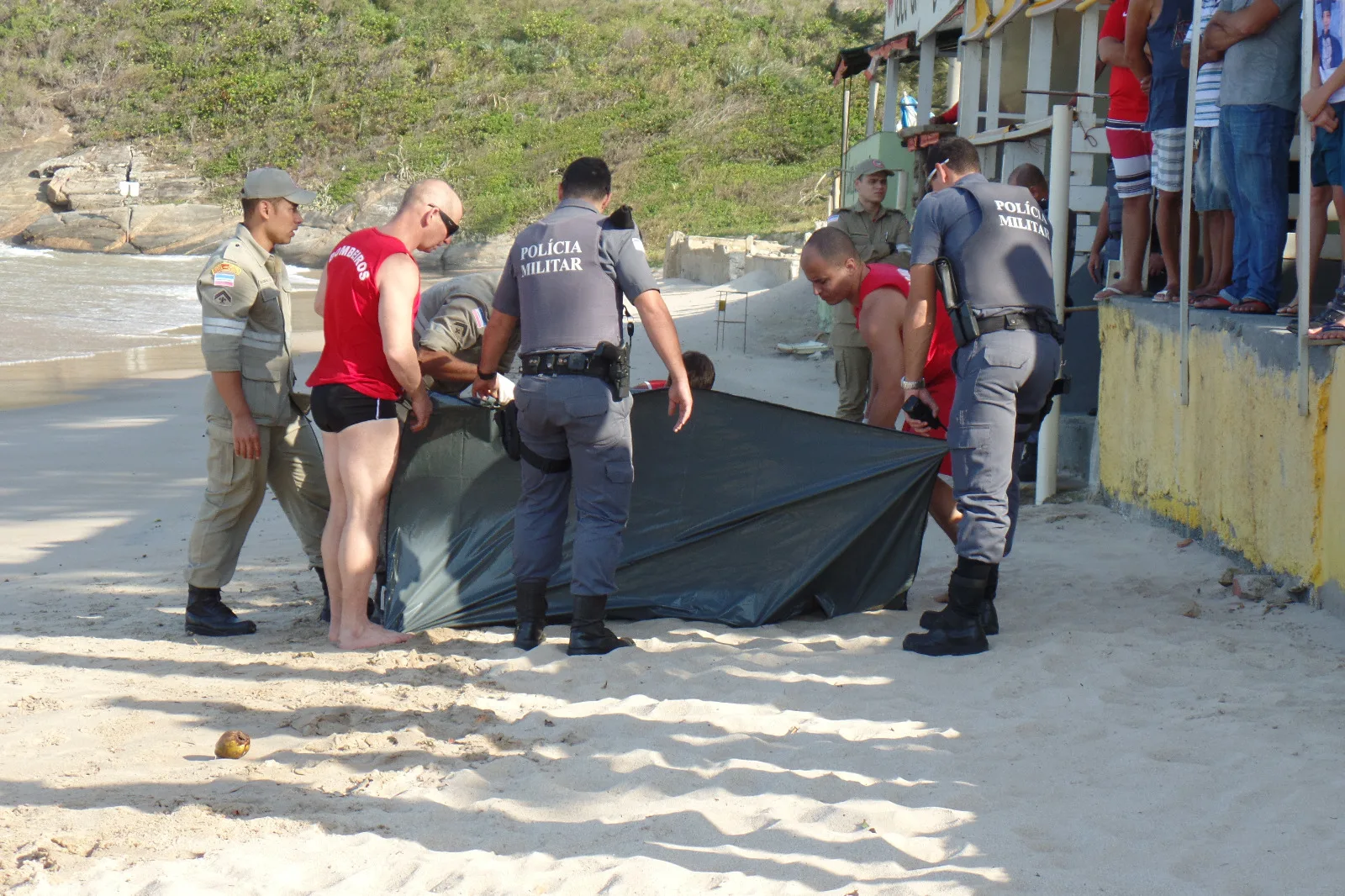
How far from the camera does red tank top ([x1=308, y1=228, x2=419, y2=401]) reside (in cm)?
445

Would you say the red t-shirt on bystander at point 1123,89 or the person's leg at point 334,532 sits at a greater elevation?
the red t-shirt on bystander at point 1123,89

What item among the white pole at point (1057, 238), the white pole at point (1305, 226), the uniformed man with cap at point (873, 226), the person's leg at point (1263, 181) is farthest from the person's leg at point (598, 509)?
the uniformed man with cap at point (873, 226)

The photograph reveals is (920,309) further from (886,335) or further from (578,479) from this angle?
(578,479)

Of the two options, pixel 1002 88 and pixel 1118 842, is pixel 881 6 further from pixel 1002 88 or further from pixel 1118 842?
pixel 1118 842

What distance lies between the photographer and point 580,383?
4.24 metres

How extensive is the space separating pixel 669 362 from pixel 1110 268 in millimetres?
3675

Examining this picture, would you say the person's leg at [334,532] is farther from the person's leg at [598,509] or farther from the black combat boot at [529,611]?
the person's leg at [598,509]

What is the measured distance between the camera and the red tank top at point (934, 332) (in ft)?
15.8

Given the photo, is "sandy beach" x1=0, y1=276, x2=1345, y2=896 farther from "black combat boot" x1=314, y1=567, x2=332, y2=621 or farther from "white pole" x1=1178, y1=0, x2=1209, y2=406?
"white pole" x1=1178, y1=0, x2=1209, y2=406

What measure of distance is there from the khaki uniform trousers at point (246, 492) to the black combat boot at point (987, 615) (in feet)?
7.62

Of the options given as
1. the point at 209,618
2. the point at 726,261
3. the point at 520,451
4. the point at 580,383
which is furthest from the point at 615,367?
the point at 726,261

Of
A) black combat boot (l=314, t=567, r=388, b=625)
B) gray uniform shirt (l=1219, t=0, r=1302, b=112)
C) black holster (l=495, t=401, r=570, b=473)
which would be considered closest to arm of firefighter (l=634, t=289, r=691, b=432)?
black holster (l=495, t=401, r=570, b=473)

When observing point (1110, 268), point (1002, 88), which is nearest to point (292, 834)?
point (1110, 268)

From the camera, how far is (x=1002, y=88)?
12.6 m
